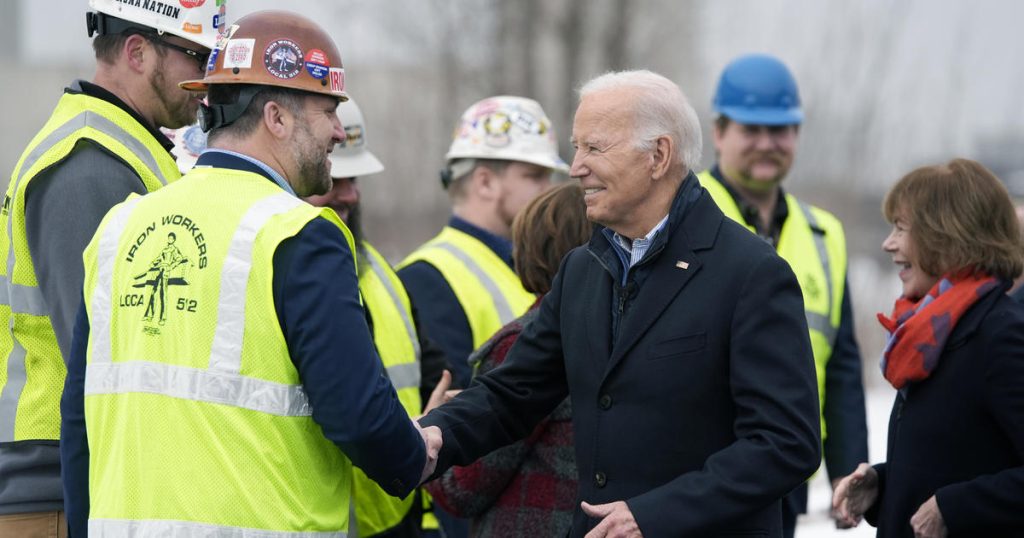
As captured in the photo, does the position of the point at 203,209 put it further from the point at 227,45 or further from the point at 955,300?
the point at 955,300

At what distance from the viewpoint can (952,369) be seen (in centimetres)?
375

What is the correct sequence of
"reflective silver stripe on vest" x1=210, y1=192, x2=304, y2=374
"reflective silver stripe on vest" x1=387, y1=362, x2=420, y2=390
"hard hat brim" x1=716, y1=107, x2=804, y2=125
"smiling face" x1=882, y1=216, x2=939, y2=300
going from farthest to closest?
1. "hard hat brim" x1=716, y1=107, x2=804, y2=125
2. "reflective silver stripe on vest" x1=387, y1=362, x2=420, y2=390
3. "smiling face" x1=882, y1=216, x2=939, y2=300
4. "reflective silver stripe on vest" x1=210, y1=192, x2=304, y2=374

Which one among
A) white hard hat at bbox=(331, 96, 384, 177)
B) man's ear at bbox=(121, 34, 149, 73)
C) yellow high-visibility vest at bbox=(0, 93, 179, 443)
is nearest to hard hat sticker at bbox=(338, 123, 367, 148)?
white hard hat at bbox=(331, 96, 384, 177)

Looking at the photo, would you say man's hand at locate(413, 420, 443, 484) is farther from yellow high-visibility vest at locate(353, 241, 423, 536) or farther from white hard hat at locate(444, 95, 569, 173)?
white hard hat at locate(444, 95, 569, 173)

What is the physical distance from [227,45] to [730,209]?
2649 mm

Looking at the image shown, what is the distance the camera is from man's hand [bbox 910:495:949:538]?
3.66 meters

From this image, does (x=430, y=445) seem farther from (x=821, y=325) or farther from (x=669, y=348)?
(x=821, y=325)

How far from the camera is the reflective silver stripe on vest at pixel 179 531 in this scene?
2.97 metres

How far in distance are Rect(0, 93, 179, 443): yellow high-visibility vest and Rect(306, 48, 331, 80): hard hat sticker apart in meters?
0.70

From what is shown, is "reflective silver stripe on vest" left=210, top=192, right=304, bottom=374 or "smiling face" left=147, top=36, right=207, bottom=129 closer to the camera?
"reflective silver stripe on vest" left=210, top=192, right=304, bottom=374

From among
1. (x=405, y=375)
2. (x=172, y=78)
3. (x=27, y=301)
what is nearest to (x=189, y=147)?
(x=172, y=78)

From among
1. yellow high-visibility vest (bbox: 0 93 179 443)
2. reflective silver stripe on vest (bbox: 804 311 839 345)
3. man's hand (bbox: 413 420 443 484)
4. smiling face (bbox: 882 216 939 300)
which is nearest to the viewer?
man's hand (bbox: 413 420 443 484)

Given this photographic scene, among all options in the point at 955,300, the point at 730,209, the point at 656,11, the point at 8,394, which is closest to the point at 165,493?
the point at 8,394

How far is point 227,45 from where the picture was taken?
326cm
